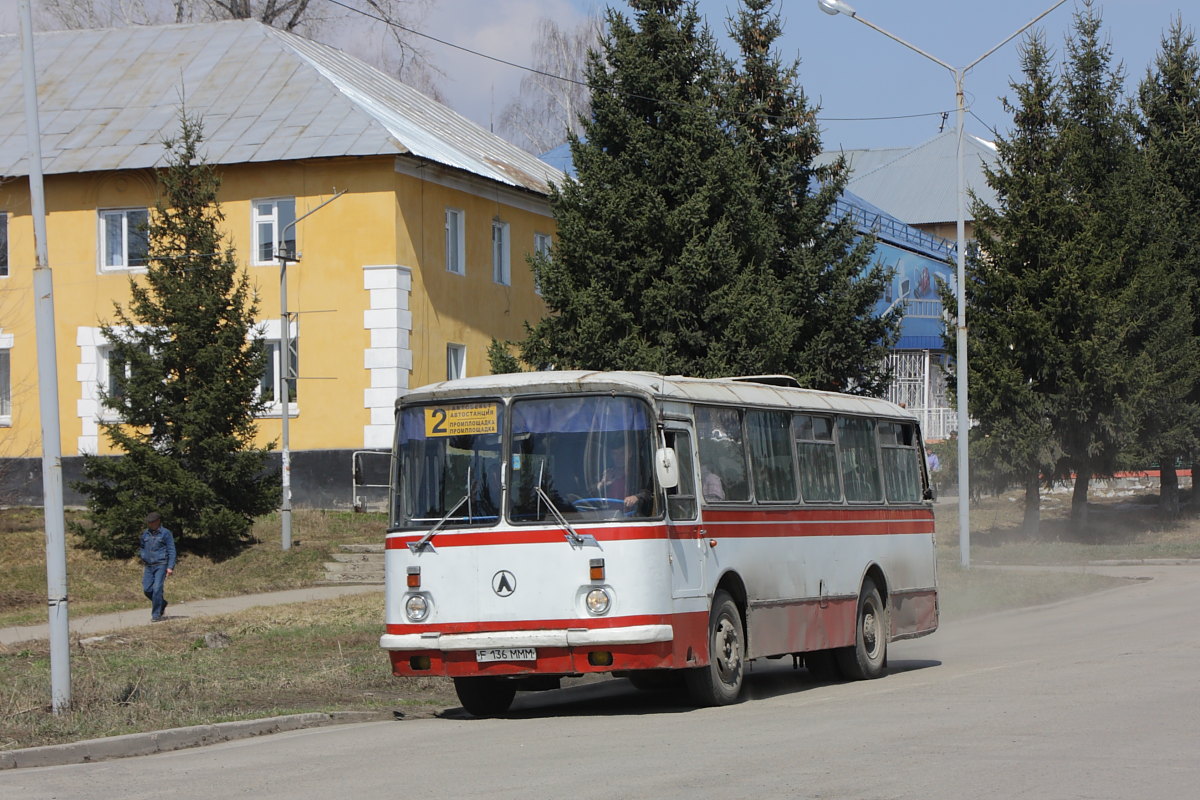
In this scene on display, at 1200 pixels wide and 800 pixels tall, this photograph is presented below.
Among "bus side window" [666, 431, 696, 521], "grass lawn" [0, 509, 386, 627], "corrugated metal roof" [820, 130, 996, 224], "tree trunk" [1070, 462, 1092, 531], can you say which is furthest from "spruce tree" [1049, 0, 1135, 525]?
"corrugated metal roof" [820, 130, 996, 224]

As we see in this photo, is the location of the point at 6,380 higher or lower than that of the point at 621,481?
higher

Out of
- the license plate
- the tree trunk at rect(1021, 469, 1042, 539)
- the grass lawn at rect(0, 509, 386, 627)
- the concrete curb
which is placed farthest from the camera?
the tree trunk at rect(1021, 469, 1042, 539)

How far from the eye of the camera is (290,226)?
111 ft

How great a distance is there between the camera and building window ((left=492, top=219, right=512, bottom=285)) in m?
40.4

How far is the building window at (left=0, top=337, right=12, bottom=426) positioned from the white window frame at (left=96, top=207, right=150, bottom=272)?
315cm

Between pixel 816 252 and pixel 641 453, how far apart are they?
803 inches

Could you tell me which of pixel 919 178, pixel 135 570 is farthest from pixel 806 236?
pixel 919 178

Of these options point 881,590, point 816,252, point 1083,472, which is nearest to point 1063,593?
point 816,252

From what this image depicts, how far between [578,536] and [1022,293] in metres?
27.7

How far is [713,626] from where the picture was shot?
43.4ft

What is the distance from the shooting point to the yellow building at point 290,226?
117ft

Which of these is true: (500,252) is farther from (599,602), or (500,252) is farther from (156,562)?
(599,602)

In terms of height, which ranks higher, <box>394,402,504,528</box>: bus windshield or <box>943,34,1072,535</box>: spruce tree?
<box>943,34,1072,535</box>: spruce tree

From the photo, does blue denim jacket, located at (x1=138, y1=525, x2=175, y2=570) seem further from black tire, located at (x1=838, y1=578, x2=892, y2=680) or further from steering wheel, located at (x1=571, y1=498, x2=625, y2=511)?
steering wheel, located at (x1=571, y1=498, x2=625, y2=511)
